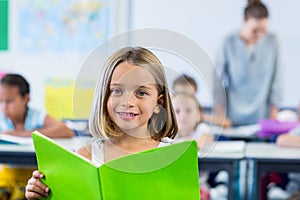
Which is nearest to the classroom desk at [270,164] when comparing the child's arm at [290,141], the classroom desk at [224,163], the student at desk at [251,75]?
the classroom desk at [224,163]

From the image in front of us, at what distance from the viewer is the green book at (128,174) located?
1.08 m

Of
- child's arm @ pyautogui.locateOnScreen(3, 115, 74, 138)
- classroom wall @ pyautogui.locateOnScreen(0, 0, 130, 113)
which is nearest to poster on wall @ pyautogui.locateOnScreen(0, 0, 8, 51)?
classroom wall @ pyautogui.locateOnScreen(0, 0, 130, 113)

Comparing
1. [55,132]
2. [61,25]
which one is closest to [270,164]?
[55,132]

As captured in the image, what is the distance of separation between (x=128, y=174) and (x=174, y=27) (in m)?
4.06

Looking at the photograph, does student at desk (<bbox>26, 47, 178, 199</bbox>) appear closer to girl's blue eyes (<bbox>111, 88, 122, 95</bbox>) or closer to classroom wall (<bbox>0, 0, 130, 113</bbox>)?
girl's blue eyes (<bbox>111, 88, 122, 95</bbox>)

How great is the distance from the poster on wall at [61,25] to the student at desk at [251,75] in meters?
1.02

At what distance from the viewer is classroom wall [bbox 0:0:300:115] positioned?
4980mm

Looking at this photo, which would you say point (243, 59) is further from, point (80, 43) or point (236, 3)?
point (80, 43)

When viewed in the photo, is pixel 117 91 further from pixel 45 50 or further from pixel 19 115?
pixel 45 50

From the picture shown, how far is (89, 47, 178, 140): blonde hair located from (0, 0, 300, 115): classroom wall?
3.75 metres

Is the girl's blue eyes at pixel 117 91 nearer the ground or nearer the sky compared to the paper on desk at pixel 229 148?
nearer the sky

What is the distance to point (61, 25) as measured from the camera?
5.26 metres

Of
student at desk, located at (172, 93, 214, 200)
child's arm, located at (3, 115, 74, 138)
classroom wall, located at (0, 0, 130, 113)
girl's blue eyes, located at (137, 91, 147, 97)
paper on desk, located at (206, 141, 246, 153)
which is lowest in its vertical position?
child's arm, located at (3, 115, 74, 138)

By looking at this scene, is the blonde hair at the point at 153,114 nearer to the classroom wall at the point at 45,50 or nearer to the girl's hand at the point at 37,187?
the girl's hand at the point at 37,187
